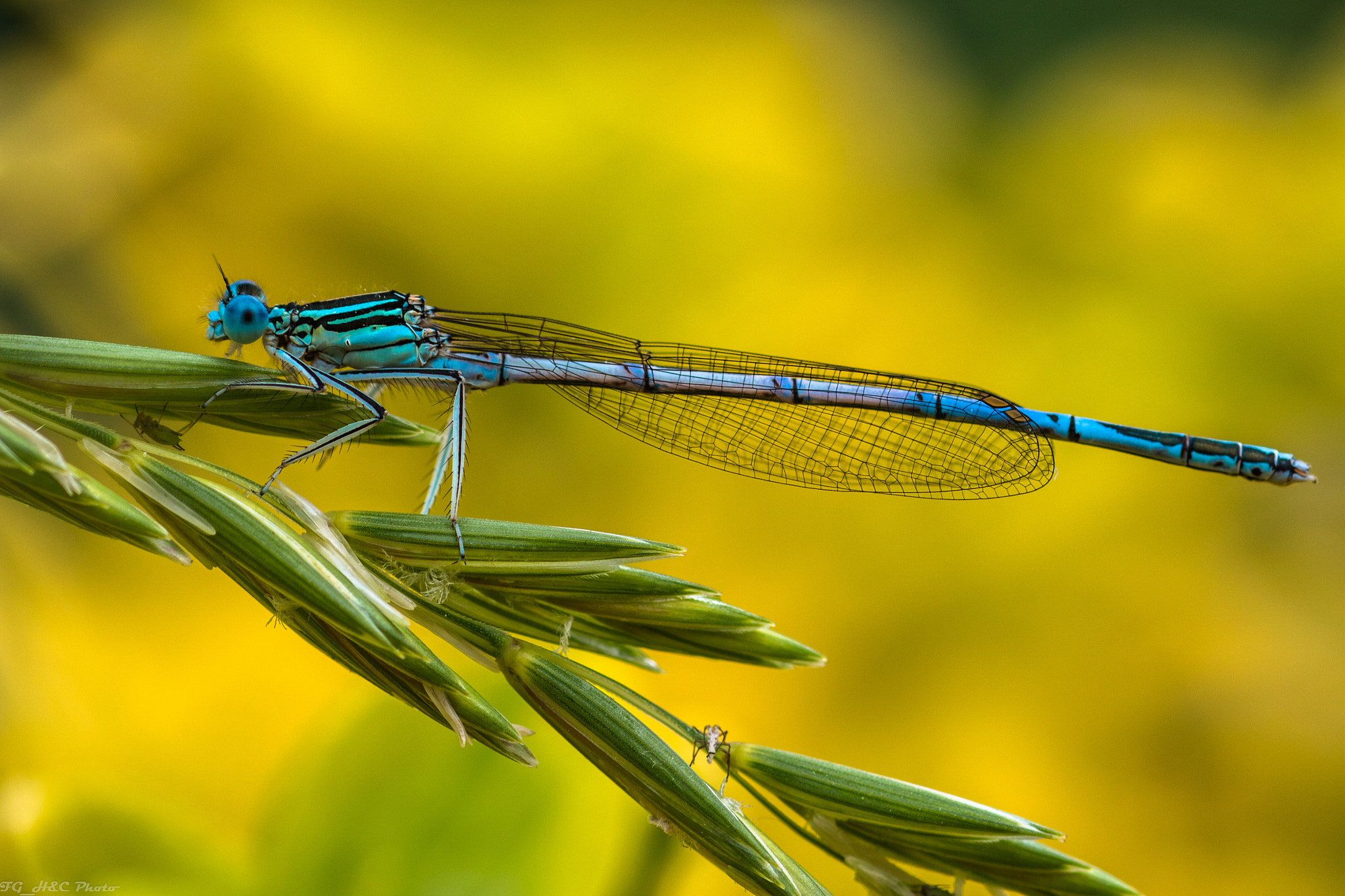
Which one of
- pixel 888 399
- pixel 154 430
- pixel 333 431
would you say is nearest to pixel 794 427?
pixel 888 399

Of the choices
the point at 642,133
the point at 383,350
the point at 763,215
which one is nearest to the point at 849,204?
the point at 763,215

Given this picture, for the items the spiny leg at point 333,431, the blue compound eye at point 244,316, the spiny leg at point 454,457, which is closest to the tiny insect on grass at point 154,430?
the spiny leg at point 333,431

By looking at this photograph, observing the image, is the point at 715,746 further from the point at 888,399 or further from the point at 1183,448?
the point at 1183,448

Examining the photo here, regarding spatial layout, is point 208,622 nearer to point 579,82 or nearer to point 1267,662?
point 579,82

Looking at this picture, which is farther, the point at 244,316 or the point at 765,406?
the point at 765,406

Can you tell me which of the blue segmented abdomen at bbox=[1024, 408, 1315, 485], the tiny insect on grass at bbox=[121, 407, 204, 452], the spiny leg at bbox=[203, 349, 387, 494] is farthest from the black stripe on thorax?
the blue segmented abdomen at bbox=[1024, 408, 1315, 485]

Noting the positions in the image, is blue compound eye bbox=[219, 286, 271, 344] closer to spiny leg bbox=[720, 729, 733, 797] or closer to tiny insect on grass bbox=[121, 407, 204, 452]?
tiny insect on grass bbox=[121, 407, 204, 452]

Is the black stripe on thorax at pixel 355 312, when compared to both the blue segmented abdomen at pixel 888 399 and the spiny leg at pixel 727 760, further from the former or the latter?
the spiny leg at pixel 727 760
